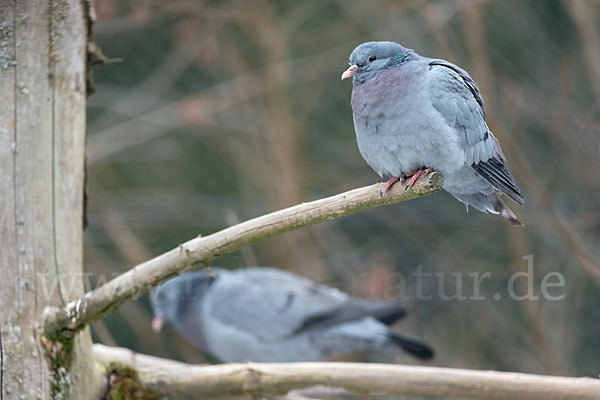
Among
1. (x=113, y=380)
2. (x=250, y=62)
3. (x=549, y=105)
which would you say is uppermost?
(x=250, y=62)

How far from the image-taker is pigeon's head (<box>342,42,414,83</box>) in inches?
83.5

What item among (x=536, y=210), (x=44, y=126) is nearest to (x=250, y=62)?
(x=536, y=210)

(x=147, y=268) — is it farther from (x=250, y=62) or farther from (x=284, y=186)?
(x=250, y=62)

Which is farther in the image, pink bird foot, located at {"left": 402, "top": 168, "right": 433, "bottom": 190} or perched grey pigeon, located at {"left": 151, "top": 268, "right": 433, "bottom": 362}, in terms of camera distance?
perched grey pigeon, located at {"left": 151, "top": 268, "right": 433, "bottom": 362}

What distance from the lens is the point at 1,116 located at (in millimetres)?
1865

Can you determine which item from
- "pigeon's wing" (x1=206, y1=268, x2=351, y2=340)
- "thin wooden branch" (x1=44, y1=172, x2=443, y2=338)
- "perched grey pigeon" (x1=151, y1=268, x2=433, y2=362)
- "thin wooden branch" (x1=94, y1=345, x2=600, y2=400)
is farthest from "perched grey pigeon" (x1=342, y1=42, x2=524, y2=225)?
"pigeon's wing" (x1=206, y1=268, x2=351, y2=340)

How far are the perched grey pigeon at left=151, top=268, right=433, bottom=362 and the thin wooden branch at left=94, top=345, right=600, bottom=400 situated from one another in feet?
4.22

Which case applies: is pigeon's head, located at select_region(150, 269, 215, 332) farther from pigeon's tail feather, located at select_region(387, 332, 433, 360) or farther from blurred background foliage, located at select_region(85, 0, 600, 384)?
pigeon's tail feather, located at select_region(387, 332, 433, 360)

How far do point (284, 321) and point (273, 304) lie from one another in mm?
114

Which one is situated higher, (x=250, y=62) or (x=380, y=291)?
(x=250, y=62)

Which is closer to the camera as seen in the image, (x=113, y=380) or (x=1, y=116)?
(x=1, y=116)

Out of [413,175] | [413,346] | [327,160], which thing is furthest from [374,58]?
[327,160]

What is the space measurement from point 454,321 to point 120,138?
2.90 meters

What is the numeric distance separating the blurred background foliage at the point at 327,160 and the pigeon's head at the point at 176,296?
36 centimetres
